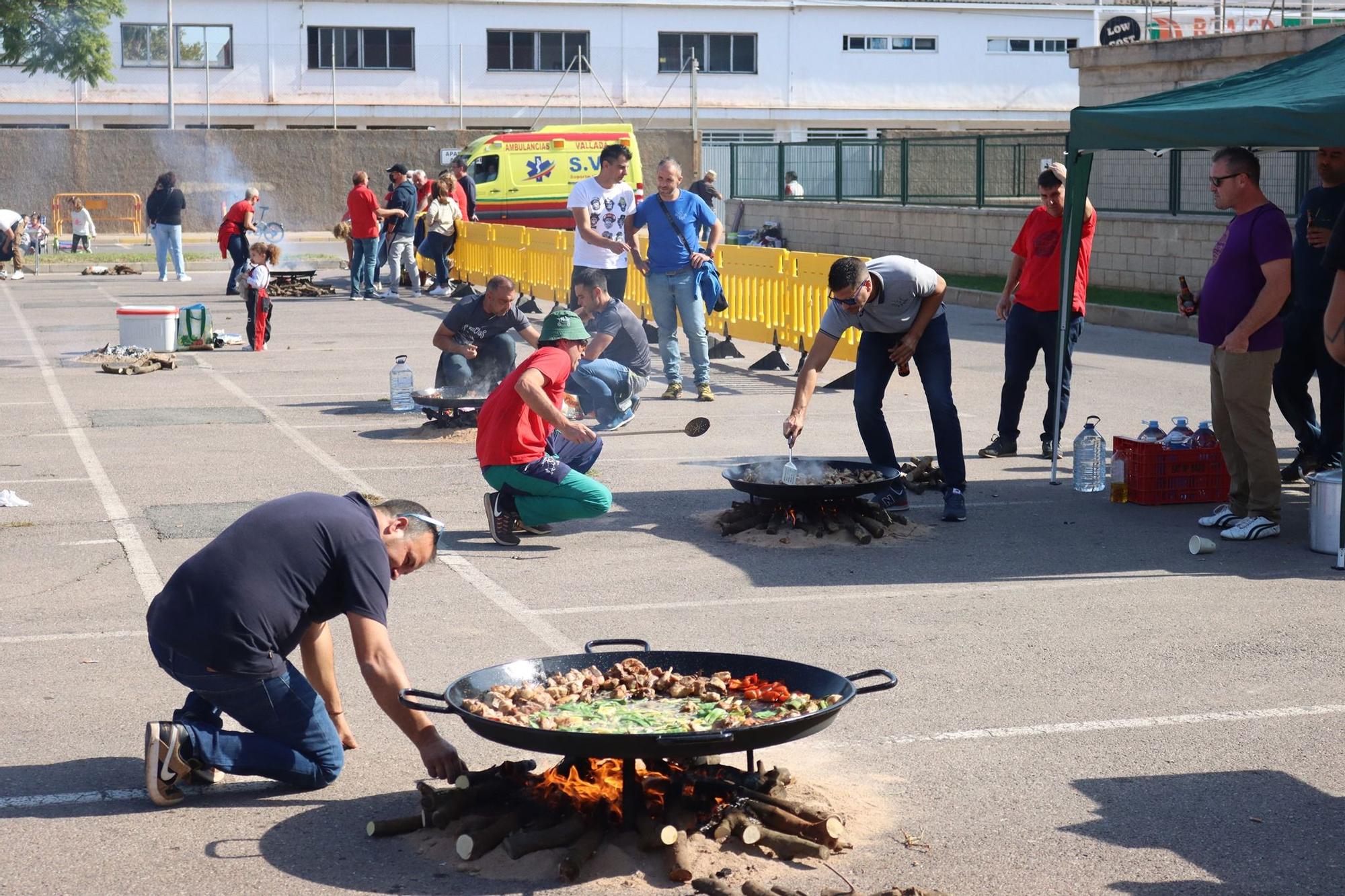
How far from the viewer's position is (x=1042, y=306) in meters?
11.5

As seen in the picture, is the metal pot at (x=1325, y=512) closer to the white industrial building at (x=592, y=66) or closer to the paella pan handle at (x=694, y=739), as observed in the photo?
the paella pan handle at (x=694, y=739)

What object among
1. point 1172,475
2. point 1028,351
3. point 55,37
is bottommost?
point 1172,475

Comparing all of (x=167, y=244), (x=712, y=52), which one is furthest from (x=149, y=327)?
(x=712, y=52)

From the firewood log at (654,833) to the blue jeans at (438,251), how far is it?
76.2 ft

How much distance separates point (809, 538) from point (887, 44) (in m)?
49.4

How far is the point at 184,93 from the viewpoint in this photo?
167ft

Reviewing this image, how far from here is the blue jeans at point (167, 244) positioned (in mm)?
29719

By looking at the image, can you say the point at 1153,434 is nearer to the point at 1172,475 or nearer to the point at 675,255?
the point at 1172,475

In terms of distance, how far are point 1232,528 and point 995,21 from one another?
50759mm

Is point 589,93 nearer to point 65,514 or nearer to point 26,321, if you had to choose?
point 26,321

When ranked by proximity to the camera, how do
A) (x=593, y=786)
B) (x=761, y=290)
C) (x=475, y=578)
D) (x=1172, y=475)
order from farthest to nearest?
(x=761, y=290) < (x=1172, y=475) < (x=475, y=578) < (x=593, y=786)

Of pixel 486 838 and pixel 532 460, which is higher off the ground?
pixel 532 460

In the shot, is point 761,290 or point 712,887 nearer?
point 712,887

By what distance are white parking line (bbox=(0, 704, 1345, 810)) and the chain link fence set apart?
12514mm
